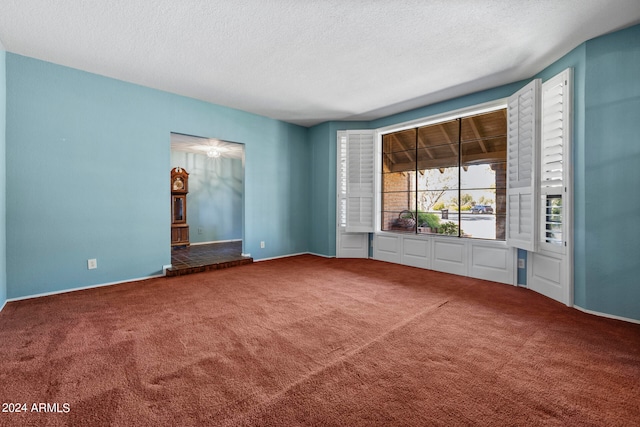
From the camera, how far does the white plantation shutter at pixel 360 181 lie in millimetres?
5207

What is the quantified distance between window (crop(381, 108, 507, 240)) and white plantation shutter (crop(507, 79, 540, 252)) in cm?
35

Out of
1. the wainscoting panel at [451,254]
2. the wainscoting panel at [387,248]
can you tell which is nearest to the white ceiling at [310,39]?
the wainscoting panel at [451,254]

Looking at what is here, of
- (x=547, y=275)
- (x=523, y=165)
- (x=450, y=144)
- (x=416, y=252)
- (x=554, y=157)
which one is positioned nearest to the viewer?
(x=554, y=157)

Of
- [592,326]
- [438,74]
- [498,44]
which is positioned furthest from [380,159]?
[592,326]

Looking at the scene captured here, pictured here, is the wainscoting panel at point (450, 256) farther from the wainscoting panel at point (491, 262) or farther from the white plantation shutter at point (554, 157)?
the white plantation shutter at point (554, 157)

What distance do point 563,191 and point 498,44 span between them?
1.64 m

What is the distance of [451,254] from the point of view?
14.0ft

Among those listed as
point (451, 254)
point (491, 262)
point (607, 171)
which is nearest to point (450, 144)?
point (451, 254)

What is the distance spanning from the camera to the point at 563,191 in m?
2.94

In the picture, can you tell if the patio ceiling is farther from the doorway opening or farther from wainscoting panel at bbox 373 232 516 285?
the doorway opening

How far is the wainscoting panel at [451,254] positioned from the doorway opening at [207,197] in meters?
2.95

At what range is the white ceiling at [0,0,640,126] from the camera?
2.28 m

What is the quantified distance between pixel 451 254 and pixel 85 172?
502 centimetres

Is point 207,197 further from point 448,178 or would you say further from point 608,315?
point 608,315
